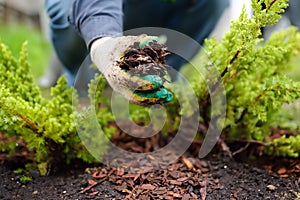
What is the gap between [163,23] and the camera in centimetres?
266

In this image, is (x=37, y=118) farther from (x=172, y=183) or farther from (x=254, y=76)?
(x=254, y=76)

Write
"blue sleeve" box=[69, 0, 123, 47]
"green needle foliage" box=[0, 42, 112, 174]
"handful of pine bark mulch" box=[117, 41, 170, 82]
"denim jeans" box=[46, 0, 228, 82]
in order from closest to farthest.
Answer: "handful of pine bark mulch" box=[117, 41, 170, 82] < "green needle foliage" box=[0, 42, 112, 174] < "blue sleeve" box=[69, 0, 123, 47] < "denim jeans" box=[46, 0, 228, 82]

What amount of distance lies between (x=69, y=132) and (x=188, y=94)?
1.82 feet

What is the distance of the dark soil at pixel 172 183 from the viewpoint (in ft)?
4.41

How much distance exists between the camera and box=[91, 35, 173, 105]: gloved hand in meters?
1.21

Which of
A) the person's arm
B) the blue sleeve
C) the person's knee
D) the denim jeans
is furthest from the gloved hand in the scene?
the denim jeans

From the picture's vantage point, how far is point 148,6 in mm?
2512

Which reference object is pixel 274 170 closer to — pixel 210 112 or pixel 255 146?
pixel 255 146

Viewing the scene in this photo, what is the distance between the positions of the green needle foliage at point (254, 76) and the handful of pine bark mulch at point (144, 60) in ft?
0.94

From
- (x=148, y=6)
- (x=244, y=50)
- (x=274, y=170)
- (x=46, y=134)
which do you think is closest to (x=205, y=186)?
(x=274, y=170)

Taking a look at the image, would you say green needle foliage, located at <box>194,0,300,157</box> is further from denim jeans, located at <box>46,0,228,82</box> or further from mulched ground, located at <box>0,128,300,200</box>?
denim jeans, located at <box>46,0,228,82</box>

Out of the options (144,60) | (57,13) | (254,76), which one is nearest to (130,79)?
(144,60)

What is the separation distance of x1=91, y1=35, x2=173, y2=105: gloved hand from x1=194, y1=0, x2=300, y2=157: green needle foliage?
312 mm

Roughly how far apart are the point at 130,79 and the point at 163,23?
5.00 ft
